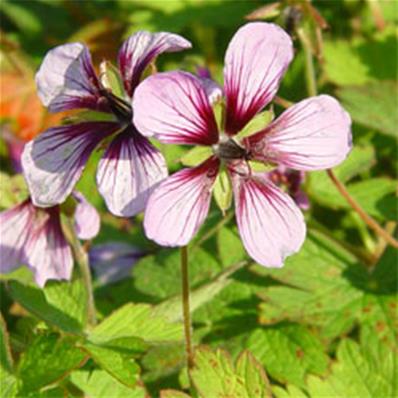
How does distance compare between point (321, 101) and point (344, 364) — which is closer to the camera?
point (321, 101)

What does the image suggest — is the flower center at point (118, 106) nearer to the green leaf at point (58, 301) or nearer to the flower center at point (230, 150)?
the flower center at point (230, 150)

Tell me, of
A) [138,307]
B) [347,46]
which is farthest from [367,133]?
[138,307]

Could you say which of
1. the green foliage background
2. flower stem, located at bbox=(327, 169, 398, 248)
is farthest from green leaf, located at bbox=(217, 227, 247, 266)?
flower stem, located at bbox=(327, 169, 398, 248)

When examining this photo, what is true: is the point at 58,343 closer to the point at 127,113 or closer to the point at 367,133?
the point at 127,113

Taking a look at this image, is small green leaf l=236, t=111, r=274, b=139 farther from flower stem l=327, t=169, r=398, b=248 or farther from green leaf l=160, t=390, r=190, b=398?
flower stem l=327, t=169, r=398, b=248

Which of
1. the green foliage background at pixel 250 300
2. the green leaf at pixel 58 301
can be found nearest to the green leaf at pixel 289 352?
the green foliage background at pixel 250 300

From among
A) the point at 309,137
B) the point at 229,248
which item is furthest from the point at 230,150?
the point at 229,248
